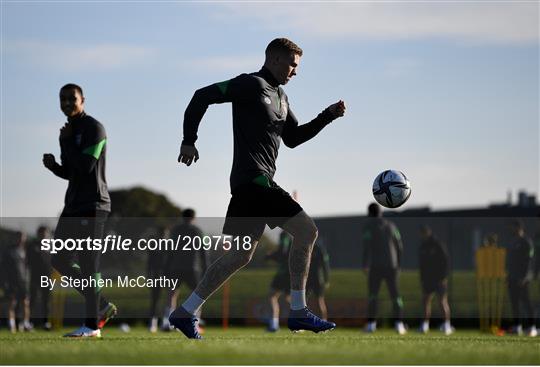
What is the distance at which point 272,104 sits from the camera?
32.2ft

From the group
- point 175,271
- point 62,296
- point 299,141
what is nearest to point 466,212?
point 62,296

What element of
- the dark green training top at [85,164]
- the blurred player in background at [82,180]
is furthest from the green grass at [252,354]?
the dark green training top at [85,164]

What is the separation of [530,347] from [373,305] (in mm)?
10714

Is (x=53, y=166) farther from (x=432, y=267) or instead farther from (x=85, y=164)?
(x=432, y=267)

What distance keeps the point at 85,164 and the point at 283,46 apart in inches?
93.0

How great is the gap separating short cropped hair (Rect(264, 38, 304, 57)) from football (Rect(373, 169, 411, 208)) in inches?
111

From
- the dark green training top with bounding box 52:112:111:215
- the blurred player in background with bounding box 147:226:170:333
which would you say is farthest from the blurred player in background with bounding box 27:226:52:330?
the dark green training top with bounding box 52:112:111:215

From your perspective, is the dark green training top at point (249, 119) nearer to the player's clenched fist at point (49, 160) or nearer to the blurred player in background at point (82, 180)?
the blurred player in background at point (82, 180)

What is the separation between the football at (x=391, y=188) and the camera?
12094mm

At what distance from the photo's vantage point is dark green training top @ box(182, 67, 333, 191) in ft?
31.3

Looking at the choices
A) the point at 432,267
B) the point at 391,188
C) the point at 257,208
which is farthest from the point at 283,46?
the point at 432,267

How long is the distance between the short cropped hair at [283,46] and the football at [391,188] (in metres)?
2.82

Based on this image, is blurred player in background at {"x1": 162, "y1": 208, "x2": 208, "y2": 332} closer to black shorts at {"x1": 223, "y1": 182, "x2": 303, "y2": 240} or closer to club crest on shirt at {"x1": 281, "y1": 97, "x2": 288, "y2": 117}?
club crest on shirt at {"x1": 281, "y1": 97, "x2": 288, "y2": 117}

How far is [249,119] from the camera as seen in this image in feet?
31.7
